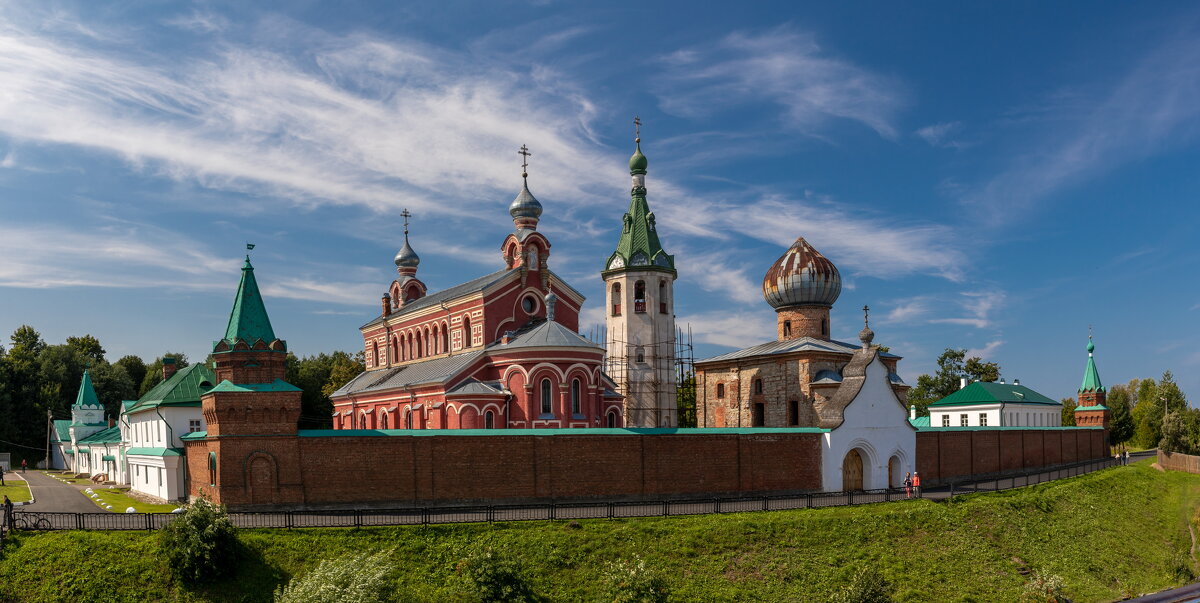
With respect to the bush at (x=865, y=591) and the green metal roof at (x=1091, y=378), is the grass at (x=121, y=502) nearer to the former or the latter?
the bush at (x=865, y=591)

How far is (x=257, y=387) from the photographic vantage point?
26.3 metres

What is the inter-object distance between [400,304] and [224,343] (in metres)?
26.6

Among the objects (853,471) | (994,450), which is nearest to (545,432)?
(853,471)

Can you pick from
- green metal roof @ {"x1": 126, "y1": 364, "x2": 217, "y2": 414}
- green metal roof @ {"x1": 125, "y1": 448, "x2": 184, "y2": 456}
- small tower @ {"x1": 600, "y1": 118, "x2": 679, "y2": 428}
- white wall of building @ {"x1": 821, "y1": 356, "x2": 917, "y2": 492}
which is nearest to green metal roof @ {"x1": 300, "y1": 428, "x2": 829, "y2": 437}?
white wall of building @ {"x1": 821, "y1": 356, "x2": 917, "y2": 492}

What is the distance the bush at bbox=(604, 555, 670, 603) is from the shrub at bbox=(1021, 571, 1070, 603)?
9701mm

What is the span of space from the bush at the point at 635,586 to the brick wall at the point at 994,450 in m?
16.6

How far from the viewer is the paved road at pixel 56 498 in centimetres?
3011

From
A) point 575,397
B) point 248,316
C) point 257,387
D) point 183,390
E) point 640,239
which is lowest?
point 575,397

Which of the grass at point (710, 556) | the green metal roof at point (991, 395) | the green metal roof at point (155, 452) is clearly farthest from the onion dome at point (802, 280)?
the green metal roof at point (155, 452)

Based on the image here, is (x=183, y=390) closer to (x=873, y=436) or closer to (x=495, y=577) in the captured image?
(x=495, y=577)

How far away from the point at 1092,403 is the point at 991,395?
640 centimetres

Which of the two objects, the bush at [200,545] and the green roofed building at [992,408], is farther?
the green roofed building at [992,408]

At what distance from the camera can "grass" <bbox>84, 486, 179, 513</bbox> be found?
2839 cm

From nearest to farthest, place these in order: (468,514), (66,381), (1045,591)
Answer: (1045,591) → (468,514) → (66,381)
